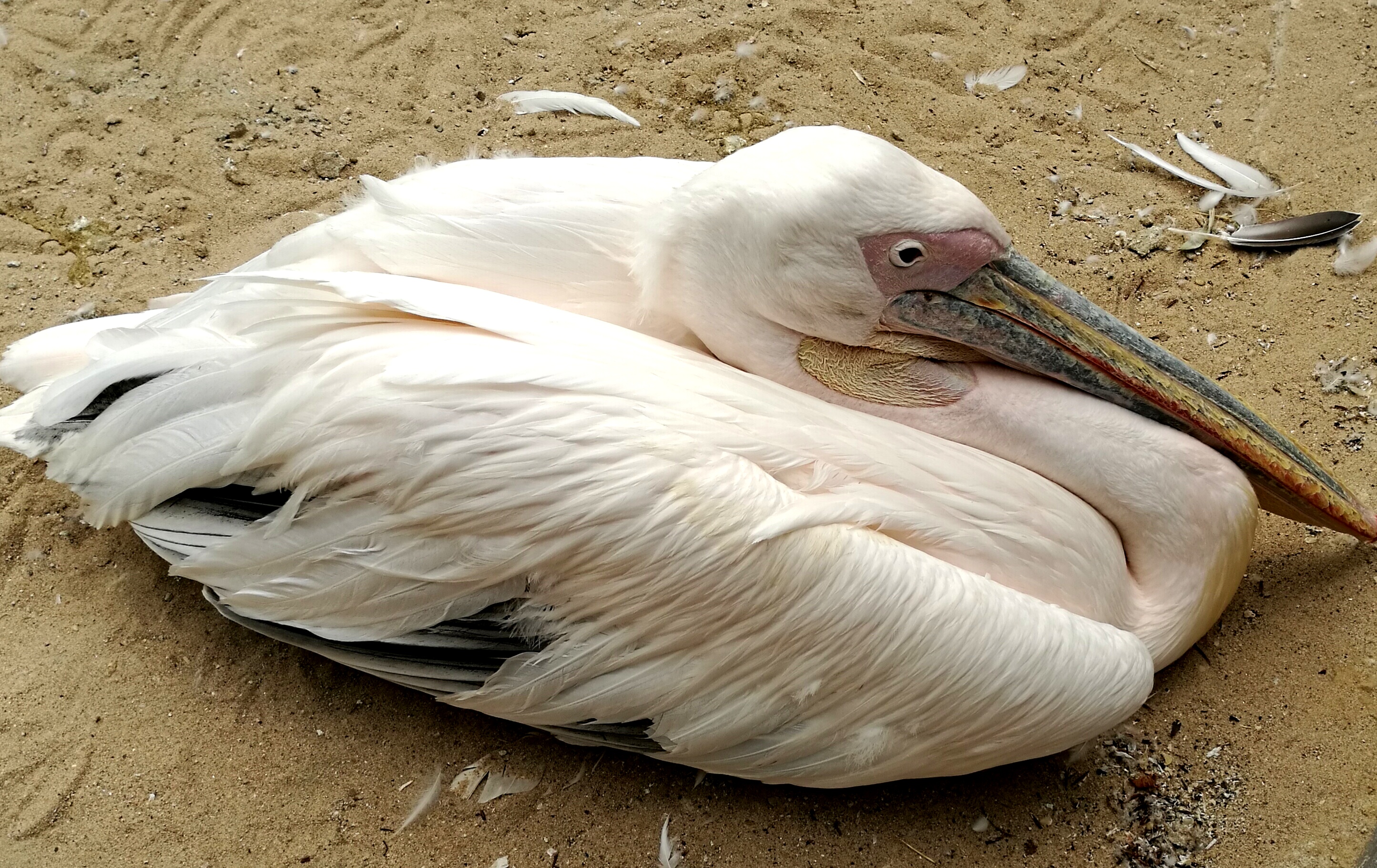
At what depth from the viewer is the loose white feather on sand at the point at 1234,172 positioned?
3.16 metres

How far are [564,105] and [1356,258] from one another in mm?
2538

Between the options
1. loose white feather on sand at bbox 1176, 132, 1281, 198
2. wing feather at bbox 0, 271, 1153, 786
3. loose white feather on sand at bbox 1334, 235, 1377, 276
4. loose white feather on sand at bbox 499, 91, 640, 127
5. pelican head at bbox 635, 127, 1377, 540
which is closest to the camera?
wing feather at bbox 0, 271, 1153, 786

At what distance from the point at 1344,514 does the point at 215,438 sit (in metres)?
2.54

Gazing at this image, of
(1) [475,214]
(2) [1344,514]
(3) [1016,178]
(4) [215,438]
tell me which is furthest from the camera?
(3) [1016,178]

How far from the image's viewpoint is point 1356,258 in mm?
2941

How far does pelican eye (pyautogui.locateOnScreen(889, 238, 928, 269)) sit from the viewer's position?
78.1 inches

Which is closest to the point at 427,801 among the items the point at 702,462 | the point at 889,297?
the point at 702,462

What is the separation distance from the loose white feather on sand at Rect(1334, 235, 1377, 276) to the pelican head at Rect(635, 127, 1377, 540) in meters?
0.94

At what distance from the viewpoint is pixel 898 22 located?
365 cm

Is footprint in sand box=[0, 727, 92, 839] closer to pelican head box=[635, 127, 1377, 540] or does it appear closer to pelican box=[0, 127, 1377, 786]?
pelican box=[0, 127, 1377, 786]

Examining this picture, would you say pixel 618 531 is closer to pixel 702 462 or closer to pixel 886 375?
pixel 702 462

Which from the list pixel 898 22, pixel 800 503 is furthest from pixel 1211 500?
pixel 898 22

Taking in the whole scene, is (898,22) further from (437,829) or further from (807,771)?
(437,829)

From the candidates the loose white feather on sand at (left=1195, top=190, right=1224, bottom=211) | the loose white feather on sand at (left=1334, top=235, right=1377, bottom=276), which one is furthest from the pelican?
the loose white feather on sand at (left=1195, top=190, right=1224, bottom=211)
